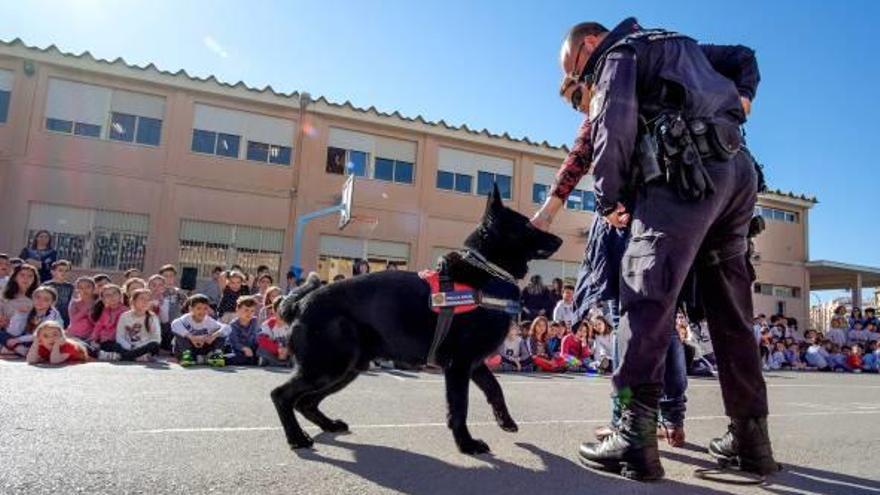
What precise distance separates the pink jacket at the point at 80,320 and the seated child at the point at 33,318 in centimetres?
35

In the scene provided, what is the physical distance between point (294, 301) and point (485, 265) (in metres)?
1.09

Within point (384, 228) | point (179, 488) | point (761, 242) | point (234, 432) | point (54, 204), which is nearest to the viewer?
point (179, 488)

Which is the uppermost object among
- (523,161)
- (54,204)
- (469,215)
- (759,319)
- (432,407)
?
(523,161)

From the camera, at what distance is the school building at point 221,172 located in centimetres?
1691

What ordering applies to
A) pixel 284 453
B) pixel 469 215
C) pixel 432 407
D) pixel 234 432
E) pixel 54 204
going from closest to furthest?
pixel 284 453 < pixel 234 432 < pixel 432 407 < pixel 54 204 < pixel 469 215

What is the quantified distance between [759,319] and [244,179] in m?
16.7

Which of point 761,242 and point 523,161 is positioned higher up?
point 523,161

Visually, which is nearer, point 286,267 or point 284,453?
point 284,453

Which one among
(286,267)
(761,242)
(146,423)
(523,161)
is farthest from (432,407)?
(761,242)

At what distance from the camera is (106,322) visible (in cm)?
862

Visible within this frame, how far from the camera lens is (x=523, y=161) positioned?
2305 cm

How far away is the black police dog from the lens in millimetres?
2957

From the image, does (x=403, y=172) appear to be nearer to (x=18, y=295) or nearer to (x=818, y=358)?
(x=18, y=295)

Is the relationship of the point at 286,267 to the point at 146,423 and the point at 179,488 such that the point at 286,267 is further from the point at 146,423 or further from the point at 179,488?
the point at 179,488
